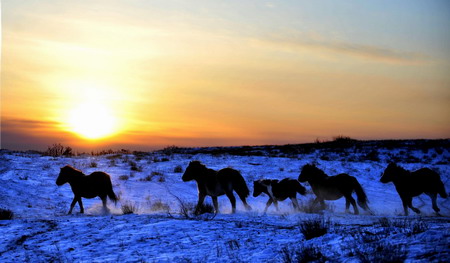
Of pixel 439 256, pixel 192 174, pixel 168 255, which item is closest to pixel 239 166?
pixel 192 174

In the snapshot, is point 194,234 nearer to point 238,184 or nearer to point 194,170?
point 238,184

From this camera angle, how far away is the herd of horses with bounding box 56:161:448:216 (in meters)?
12.9

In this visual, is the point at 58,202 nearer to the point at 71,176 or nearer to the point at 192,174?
the point at 71,176

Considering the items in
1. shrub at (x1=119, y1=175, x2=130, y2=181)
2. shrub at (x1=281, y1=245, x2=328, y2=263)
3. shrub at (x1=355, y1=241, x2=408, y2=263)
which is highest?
shrub at (x1=355, y1=241, x2=408, y2=263)

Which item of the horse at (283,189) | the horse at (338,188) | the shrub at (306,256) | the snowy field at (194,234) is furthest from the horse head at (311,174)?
the shrub at (306,256)

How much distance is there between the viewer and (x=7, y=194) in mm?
14953

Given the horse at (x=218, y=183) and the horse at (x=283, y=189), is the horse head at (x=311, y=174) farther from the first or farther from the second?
the horse at (x=218, y=183)

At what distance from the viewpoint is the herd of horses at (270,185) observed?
42.3 feet

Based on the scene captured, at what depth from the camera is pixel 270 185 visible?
48.6ft

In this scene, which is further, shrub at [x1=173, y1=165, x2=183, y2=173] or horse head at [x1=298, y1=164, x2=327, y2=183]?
shrub at [x1=173, y1=165, x2=183, y2=173]

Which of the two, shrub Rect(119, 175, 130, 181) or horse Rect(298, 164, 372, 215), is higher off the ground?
horse Rect(298, 164, 372, 215)

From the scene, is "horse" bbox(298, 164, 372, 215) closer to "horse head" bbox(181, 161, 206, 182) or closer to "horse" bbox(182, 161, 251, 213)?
"horse" bbox(182, 161, 251, 213)

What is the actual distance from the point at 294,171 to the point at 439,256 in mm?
19338

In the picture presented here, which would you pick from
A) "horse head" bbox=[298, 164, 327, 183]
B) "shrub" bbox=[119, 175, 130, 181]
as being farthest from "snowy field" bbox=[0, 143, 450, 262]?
"shrub" bbox=[119, 175, 130, 181]
